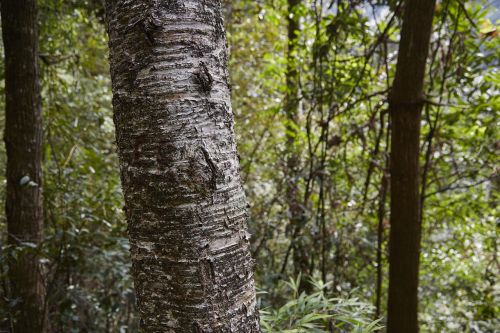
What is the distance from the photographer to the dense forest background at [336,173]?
247cm

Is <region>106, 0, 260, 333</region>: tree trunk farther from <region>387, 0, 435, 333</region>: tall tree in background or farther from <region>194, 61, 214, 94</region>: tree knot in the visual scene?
<region>387, 0, 435, 333</region>: tall tree in background

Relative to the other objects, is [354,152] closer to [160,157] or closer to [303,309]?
[303,309]

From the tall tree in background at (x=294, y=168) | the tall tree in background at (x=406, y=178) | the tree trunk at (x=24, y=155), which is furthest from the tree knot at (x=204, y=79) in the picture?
the tall tree in background at (x=294, y=168)

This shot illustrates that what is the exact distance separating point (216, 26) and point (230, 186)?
32cm

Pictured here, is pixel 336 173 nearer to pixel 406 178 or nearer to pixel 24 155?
pixel 406 178

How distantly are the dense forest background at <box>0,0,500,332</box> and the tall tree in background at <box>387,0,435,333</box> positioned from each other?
0.12 metres

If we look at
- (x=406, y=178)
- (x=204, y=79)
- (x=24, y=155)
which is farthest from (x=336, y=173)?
(x=204, y=79)

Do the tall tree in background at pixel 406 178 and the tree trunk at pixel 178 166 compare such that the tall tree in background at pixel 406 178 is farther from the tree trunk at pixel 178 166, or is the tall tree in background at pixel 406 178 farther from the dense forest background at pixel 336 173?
the tree trunk at pixel 178 166

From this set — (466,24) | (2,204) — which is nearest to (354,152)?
(466,24)

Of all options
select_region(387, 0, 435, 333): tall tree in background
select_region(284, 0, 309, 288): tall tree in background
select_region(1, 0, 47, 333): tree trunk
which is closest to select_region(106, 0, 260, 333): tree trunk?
select_region(387, 0, 435, 333): tall tree in background

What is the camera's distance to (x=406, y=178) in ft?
6.52

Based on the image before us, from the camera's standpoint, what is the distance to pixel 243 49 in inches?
189

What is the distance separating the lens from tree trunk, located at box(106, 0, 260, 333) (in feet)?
2.45

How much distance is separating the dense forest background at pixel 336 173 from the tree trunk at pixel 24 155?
11cm
